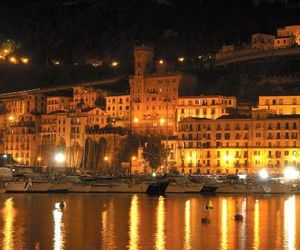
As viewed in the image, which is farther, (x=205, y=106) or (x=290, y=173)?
(x=205, y=106)

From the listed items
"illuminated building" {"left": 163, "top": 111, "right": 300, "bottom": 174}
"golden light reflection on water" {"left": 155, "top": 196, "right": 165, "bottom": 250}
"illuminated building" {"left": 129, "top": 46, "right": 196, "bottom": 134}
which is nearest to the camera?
"golden light reflection on water" {"left": 155, "top": 196, "right": 165, "bottom": 250}

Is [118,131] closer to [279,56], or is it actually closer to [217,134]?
[217,134]

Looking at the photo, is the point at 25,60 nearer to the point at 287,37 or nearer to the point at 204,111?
the point at 287,37

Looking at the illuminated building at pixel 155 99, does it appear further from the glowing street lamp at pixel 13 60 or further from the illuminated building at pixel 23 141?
the glowing street lamp at pixel 13 60

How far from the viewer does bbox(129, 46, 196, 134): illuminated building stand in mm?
106750

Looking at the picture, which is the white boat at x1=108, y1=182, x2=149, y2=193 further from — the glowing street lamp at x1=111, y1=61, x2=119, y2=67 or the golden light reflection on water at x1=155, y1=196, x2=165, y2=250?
the glowing street lamp at x1=111, y1=61, x2=119, y2=67

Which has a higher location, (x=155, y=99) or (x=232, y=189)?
(x=155, y=99)

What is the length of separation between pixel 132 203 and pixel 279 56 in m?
61.6

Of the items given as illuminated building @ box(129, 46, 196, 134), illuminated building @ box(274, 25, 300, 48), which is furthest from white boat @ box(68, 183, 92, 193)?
illuminated building @ box(274, 25, 300, 48)

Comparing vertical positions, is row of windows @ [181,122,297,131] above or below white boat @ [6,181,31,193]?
above

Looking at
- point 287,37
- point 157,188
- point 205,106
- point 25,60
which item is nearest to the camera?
point 157,188

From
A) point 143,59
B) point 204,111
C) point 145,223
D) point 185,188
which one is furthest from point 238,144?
point 145,223

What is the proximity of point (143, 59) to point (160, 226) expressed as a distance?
6827 cm

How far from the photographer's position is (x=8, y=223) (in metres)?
47.5
